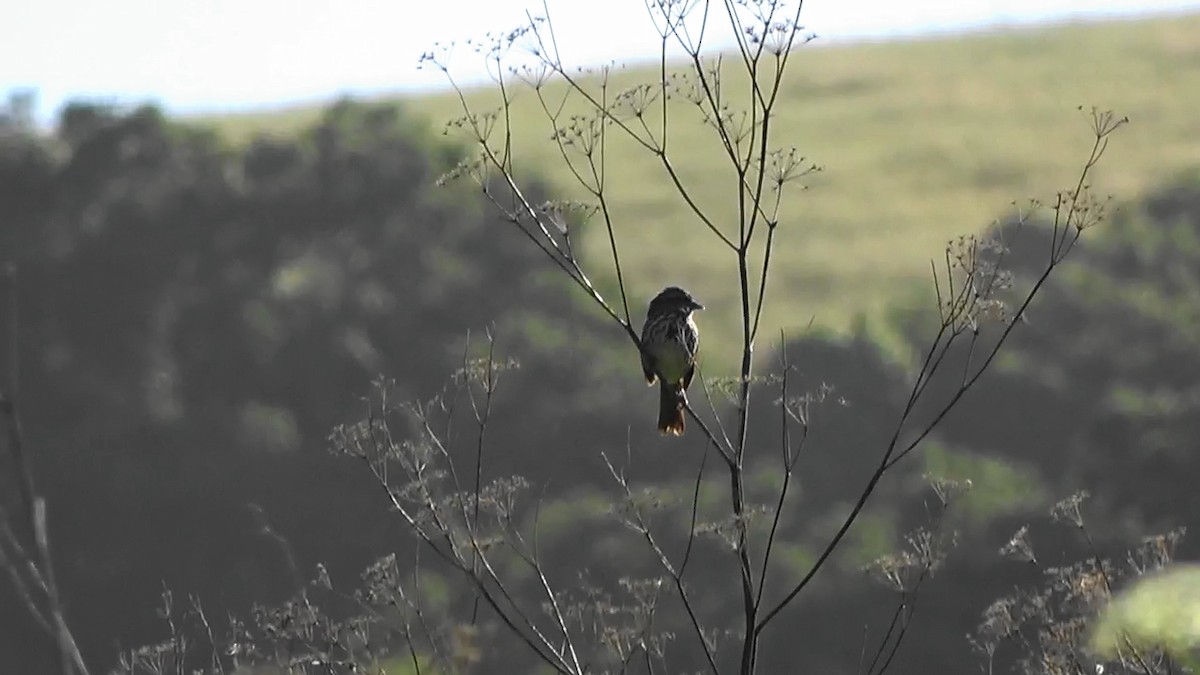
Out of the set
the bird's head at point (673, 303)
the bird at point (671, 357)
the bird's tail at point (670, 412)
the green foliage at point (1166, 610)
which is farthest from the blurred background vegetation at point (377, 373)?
the green foliage at point (1166, 610)

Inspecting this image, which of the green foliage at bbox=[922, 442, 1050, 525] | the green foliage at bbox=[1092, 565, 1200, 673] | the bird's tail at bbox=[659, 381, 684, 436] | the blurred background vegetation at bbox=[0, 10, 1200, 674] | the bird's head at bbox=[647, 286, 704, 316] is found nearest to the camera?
the green foliage at bbox=[1092, 565, 1200, 673]

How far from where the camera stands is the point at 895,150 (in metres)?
63.1

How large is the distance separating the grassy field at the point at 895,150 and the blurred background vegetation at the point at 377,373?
539 cm

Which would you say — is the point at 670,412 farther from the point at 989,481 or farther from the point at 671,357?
the point at 989,481

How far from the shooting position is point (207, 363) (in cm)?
3466

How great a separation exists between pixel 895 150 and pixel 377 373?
37.0 metres

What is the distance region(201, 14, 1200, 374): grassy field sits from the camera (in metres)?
52.0

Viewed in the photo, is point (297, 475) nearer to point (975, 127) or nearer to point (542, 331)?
point (542, 331)

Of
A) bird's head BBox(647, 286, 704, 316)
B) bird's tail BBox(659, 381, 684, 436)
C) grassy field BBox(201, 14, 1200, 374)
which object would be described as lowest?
grassy field BBox(201, 14, 1200, 374)

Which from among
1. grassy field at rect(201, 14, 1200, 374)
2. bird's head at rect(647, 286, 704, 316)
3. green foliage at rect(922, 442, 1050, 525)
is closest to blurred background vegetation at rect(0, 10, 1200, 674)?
green foliage at rect(922, 442, 1050, 525)

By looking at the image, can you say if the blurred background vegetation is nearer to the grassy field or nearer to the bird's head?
the grassy field

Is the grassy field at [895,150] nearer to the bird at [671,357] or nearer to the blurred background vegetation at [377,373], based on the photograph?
the blurred background vegetation at [377,373]

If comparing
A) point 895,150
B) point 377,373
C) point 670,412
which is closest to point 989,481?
point 377,373

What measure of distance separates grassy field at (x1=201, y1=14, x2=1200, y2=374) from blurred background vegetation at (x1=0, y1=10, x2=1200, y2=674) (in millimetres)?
5390
